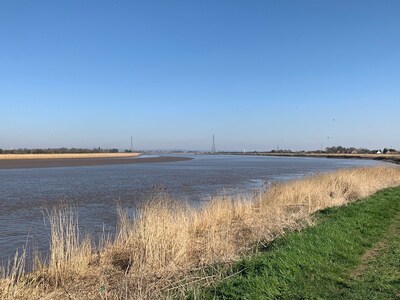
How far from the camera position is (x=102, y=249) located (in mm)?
8570

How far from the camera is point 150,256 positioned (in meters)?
7.60

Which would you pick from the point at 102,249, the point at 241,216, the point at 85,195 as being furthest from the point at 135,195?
the point at 102,249

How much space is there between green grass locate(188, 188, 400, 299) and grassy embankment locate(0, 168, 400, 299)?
54 centimetres

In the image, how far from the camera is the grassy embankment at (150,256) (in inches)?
237

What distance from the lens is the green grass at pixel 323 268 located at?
5520 millimetres

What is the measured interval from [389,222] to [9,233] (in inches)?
435

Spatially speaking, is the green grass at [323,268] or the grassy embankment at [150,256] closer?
the green grass at [323,268]

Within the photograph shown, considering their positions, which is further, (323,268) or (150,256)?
(150,256)

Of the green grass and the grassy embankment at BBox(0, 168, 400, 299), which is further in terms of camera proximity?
the grassy embankment at BBox(0, 168, 400, 299)

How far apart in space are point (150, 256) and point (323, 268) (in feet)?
10.7

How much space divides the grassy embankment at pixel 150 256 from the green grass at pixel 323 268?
536 millimetres

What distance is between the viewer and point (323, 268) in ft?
21.8

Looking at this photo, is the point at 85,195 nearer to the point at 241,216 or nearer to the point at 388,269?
the point at 241,216

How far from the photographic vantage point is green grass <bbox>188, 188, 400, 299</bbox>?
552 centimetres
